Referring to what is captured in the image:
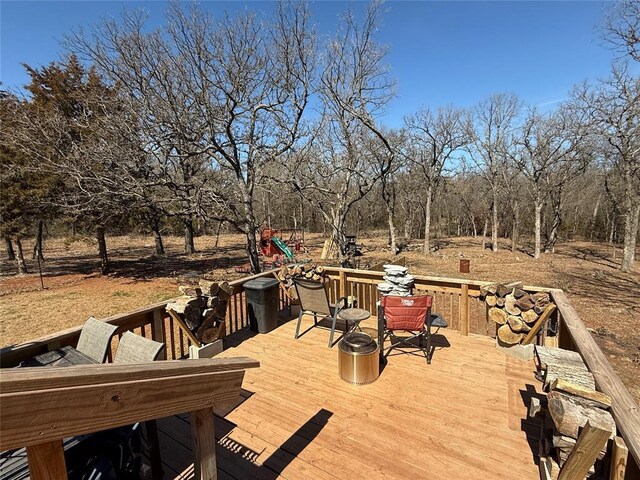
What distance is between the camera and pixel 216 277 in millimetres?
10836

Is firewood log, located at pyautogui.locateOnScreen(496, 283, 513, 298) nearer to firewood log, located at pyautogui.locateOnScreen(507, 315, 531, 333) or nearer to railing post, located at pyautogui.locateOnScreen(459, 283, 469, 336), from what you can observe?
firewood log, located at pyautogui.locateOnScreen(507, 315, 531, 333)

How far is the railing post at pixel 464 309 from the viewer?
429 centimetres

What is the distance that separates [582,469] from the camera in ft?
5.23

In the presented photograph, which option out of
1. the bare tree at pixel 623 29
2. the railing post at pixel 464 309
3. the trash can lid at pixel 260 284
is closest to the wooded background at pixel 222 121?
the bare tree at pixel 623 29

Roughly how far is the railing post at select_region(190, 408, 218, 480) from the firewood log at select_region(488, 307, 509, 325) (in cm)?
372

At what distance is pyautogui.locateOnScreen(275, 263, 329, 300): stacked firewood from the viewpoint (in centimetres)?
534

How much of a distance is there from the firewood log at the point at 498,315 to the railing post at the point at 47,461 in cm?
426

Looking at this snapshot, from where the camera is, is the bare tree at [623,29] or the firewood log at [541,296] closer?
the firewood log at [541,296]

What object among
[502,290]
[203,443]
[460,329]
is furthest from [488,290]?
[203,443]

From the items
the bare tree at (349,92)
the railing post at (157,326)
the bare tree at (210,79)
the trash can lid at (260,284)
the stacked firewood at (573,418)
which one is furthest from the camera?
the bare tree at (349,92)


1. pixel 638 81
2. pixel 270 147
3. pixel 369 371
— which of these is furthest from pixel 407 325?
pixel 638 81

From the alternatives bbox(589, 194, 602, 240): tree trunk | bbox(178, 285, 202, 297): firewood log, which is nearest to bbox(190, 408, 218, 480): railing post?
bbox(178, 285, 202, 297): firewood log

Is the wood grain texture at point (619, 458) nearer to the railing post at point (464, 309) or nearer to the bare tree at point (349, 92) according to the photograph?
the railing post at point (464, 309)

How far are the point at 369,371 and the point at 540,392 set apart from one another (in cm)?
163
